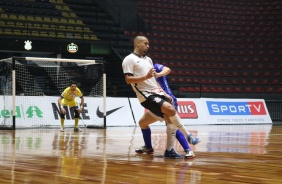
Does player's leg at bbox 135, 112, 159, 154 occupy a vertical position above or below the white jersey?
below

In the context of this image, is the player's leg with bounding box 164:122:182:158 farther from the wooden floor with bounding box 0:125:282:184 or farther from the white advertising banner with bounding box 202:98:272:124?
the white advertising banner with bounding box 202:98:272:124

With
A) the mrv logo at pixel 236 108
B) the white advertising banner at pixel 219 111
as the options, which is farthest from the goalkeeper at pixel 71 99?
the mrv logo at pixel 236 108

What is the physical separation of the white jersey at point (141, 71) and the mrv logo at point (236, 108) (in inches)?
636

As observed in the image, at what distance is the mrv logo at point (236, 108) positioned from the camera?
79.2 ft

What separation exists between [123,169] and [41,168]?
0.95 m

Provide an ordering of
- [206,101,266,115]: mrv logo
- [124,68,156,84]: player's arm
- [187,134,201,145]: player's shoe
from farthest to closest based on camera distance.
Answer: [206,101,266,115]: mrv logo → [187,134,201,145]: player's shoe → [124,68,156,84]: player's arm

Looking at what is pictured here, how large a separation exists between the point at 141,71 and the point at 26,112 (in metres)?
12.7

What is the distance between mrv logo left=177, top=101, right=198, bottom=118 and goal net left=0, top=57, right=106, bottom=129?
12.3 feet

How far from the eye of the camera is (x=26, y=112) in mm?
19844

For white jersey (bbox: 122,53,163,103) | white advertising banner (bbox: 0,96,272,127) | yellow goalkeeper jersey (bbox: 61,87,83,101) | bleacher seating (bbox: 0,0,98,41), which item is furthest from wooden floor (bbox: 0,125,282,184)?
bleacher seating (bbox: 0,0,98,41)

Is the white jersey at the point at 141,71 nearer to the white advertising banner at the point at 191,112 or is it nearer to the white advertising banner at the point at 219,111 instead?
the white advertising banner at the point at 219,111

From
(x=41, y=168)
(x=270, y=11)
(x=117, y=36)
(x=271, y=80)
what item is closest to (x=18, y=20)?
(x=117, y=36)

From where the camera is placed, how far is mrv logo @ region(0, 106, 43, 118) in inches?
762

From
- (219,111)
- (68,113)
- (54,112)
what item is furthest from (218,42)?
(54,112)
